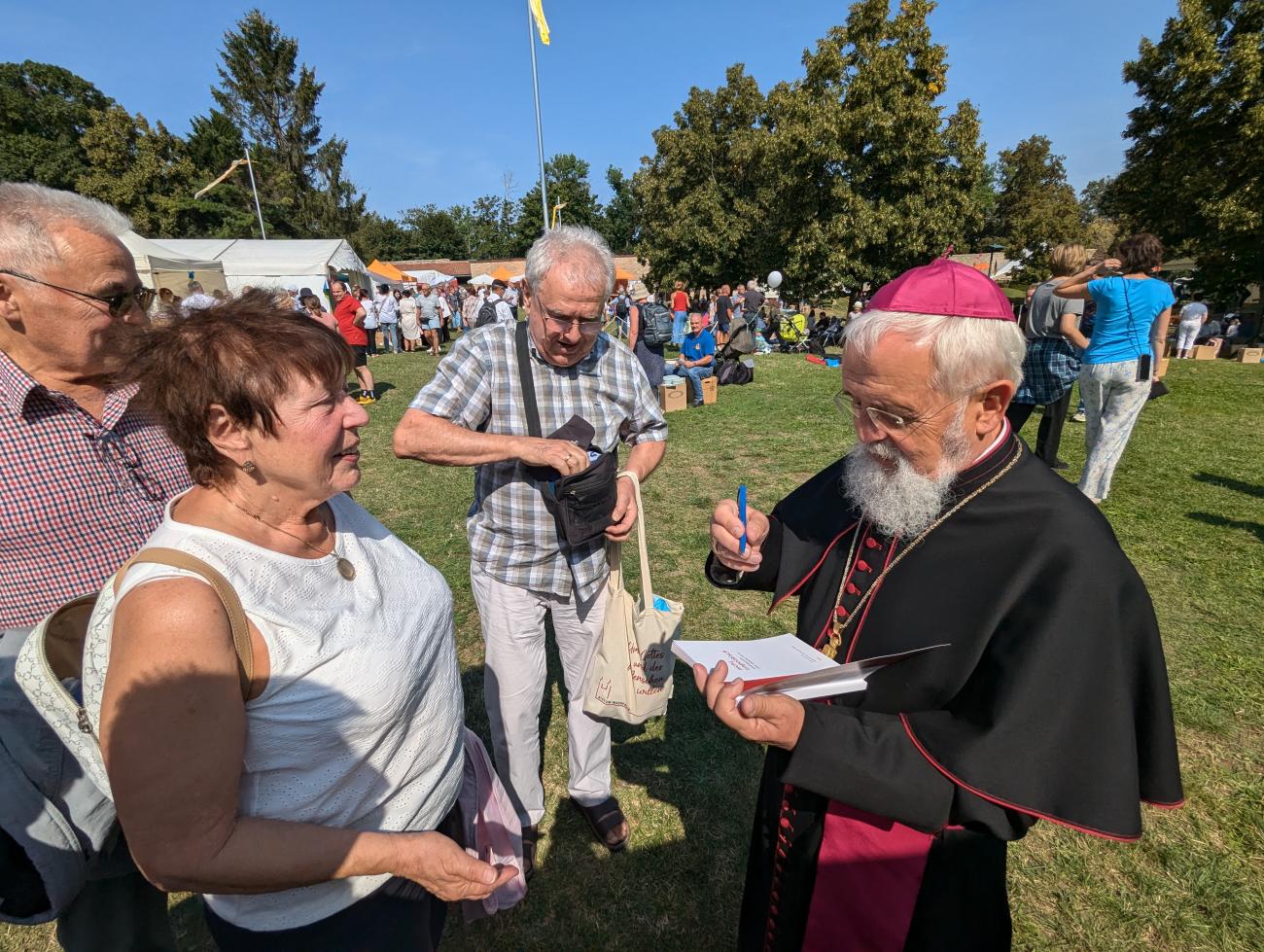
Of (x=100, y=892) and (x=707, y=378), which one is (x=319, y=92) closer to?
(x=707, y=378)

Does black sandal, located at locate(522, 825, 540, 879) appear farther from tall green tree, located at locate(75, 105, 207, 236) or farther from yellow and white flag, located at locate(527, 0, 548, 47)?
tall green tree, located at locate(75, 105, 207, 236)

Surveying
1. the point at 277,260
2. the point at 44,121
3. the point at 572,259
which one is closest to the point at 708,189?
the point at 277,260

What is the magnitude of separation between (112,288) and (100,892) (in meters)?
1.78

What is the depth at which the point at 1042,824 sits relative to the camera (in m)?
2.76

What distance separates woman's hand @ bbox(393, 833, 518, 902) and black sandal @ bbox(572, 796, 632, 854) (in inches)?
58.3

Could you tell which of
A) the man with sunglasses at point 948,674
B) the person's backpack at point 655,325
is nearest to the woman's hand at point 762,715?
the man with sunglasses at point 948,674

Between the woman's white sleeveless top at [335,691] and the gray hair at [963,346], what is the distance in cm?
134

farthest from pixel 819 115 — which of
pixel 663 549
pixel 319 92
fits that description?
pixel 319 92

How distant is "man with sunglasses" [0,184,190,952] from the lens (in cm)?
157

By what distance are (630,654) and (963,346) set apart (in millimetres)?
1536

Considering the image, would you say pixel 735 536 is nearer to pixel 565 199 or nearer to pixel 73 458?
pixel 73 458

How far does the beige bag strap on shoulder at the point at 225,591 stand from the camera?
1075mm

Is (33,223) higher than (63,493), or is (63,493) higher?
(33,223)

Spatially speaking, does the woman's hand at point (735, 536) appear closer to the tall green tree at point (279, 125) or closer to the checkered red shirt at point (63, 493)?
the checkered red shirt at point (63, 493)
